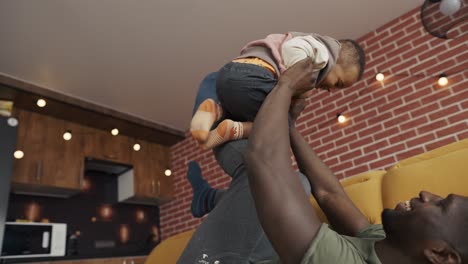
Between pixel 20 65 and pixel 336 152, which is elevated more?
pixel 20 65

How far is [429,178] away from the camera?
1.33m

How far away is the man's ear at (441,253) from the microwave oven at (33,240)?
3676mm

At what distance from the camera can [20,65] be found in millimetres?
3408

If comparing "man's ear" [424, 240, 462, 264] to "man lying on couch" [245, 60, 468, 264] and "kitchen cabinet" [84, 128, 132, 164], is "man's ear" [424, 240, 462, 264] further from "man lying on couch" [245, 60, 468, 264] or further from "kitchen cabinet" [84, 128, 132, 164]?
"kitchen cabinet" [84, 128, 132, 164]

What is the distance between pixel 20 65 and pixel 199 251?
3.25 meters

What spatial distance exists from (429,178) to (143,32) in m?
2.61

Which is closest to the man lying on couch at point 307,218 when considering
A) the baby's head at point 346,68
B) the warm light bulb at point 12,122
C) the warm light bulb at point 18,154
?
the baby's head at point 346,68

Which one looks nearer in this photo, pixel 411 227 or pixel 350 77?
pixel 411 227

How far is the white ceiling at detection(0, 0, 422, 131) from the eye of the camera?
9.52ft

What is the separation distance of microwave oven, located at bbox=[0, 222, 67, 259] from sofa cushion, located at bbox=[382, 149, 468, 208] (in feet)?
11.3

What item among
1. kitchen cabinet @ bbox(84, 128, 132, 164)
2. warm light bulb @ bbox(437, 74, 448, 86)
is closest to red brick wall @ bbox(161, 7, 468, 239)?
warm light bulb @ bbox(437, 74, 448, 86)

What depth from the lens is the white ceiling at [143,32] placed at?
290 centimetres

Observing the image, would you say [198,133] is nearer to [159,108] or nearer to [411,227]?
[411,227]

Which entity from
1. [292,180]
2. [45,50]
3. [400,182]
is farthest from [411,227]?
[45,50]
